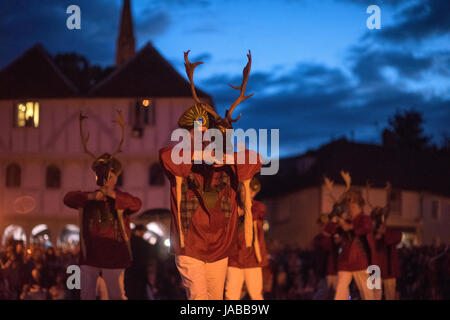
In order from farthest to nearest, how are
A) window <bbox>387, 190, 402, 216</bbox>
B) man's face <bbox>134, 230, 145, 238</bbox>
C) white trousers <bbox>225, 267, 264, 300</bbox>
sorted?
window <bbox>387, 190, 402, 216</bbox> → man's face <bbox>134, 230, 145, 238</bbox> → white trousers <bbox>225, 267, 264, 300</bbox>

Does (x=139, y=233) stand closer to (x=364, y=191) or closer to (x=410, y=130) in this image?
(x=364, y=191)

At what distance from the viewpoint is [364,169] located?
47969mm

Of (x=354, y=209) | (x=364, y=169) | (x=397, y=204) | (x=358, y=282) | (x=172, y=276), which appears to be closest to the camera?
(x=358, y=282)

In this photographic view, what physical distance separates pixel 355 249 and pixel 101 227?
3.97 meters

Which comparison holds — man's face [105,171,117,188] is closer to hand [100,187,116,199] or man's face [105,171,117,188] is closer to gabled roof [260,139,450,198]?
hand [100,187,116,199]

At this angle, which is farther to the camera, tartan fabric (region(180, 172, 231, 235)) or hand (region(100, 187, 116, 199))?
hand (region(100, 187, 116, 199))

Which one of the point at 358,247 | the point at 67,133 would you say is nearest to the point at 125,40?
the point at 67,133

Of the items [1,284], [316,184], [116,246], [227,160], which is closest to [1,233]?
[316,184]

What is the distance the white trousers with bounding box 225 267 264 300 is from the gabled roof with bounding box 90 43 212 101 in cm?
2649

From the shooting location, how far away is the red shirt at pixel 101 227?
1100cm

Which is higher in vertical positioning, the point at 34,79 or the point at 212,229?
the point at 34,79

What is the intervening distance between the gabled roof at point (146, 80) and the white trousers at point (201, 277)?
99.7 ft

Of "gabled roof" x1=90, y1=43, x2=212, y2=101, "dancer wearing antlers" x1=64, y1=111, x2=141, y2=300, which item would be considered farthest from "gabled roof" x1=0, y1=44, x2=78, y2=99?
"dancer wearing antlers" x1=64, y1=111, x2=141, y2=300

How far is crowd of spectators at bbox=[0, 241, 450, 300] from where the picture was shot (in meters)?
15.1
